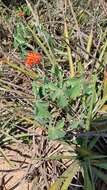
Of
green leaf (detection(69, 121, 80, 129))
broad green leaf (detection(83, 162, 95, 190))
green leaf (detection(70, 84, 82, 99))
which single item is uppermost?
green leaf (detection(70, 84, 82, 99))

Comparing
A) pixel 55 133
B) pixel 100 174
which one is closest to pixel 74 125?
pixel 55 133

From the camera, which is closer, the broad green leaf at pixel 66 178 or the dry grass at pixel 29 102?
the broad green leaf at pixel 66 178

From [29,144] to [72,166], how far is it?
0.24 meters

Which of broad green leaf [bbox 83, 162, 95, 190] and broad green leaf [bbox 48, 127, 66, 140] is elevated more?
broad green leaf [bbox 48, 127, 66, 140]

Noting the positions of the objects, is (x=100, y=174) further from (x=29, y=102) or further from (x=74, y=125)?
(x=29, y=102)

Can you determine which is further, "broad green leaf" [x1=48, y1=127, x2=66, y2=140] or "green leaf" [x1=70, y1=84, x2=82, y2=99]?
"green leaf" [x1=70, y1=84, x2=82, y2=99]

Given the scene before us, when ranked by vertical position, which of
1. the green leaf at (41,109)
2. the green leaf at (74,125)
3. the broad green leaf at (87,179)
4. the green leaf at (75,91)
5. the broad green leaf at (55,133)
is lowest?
the broad green leaf at (87,179)

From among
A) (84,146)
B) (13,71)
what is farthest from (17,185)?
(13,71)

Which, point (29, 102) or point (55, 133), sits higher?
point (29, 102)

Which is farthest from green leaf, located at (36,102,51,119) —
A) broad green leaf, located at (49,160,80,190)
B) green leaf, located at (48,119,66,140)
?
broad green leaf, located at (49,160,80,190)

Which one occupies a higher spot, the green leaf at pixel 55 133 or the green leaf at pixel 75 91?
the green leaf at pixel 75 91

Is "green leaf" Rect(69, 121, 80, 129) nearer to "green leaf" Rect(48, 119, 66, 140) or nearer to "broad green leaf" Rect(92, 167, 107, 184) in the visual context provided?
"green leaf" Rect(48, 119, 66, 140)

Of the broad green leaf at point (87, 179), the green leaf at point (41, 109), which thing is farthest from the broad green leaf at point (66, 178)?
the green leaf at point (41, 109)

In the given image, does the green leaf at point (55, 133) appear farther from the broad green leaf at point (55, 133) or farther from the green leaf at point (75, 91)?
the green leaf at point (75, 91)
